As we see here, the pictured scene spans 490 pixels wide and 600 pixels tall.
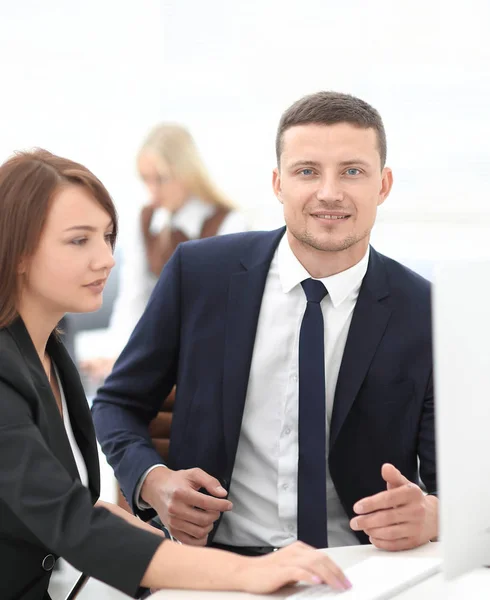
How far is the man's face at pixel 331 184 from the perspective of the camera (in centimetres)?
187

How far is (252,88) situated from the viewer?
4641mm

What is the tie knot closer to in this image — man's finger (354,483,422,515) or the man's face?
the man's face

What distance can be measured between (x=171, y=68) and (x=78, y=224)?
353cm

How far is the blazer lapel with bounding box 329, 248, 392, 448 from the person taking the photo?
5.98ft

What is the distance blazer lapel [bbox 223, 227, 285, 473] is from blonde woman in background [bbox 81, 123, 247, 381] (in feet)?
5.42

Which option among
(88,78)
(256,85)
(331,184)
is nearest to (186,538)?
(331,184)

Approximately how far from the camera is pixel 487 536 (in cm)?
121

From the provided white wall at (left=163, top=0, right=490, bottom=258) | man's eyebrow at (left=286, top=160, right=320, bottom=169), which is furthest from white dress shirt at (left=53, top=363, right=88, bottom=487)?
white wall at (left=163, top=0, right=490, bottom=258)

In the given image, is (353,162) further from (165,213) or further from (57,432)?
(165,213)

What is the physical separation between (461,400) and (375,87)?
347 cm

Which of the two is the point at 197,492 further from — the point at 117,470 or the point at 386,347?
the point at 386,347

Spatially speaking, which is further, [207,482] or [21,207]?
[207,482]

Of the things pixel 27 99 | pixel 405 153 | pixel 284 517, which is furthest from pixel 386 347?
pixel 27 99

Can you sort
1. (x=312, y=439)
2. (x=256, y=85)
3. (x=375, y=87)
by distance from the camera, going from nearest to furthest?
(x=312, y=439), (x=375, y=87), (x=256, y=85)
